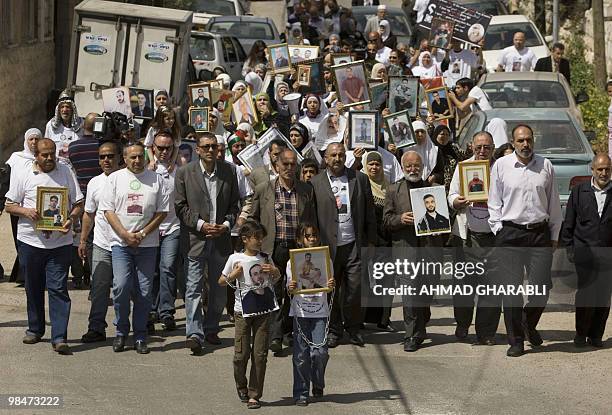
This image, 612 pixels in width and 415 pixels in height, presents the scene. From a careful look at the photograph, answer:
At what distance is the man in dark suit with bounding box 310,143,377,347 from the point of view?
514 inches

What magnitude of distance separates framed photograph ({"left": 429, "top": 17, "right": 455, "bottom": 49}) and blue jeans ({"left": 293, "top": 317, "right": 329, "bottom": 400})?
544 inches

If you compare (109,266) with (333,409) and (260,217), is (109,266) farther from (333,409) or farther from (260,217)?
(333,409)

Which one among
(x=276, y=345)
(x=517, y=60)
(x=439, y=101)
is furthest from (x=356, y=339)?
(x=517, y=60)

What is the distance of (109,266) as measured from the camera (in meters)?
12.9

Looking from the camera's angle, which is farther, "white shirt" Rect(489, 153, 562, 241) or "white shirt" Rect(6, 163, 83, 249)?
"white shirt" Rect(489, 153, 562, 241)

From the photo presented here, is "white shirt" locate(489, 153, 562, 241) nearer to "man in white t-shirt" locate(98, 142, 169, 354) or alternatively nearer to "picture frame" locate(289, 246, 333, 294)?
"picture frame" locate(289, 246, 333, 294)

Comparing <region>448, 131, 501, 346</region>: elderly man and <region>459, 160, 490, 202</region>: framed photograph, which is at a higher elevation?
<region>459, 160, 490, 202</region>: framed photograph

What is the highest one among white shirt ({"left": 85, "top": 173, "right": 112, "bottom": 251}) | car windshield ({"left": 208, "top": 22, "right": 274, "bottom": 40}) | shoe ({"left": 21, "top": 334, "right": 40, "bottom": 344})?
white shirt ({"left": 85, "top": 173, "right": 112, "bottom": 251})

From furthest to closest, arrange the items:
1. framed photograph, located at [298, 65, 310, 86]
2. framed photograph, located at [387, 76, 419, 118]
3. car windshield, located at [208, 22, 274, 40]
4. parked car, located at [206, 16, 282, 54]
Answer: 1. car windshield, located at [208, 22, 274, 40]
2. parked car, located at [206, 16, 282, 54]
3. framed photograph, located at [298, 65, 310, 86]
4. framed photograph, located at [387, 76, 419, 118]

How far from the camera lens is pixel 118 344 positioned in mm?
12656

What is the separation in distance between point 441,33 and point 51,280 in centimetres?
1318

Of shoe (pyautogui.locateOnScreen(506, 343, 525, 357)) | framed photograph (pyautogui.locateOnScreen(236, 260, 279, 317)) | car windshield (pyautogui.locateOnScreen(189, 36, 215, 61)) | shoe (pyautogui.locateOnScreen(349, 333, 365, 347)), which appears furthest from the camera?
car windshield (pyautogui.locateOnScreen(189, 36, 215, 61))

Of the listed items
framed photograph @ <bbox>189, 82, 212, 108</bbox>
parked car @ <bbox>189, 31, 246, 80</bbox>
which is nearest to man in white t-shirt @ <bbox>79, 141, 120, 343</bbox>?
framed photograph @ <bbox>189, 82, 212, 108</bbox>

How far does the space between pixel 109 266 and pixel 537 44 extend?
61.9 feet
